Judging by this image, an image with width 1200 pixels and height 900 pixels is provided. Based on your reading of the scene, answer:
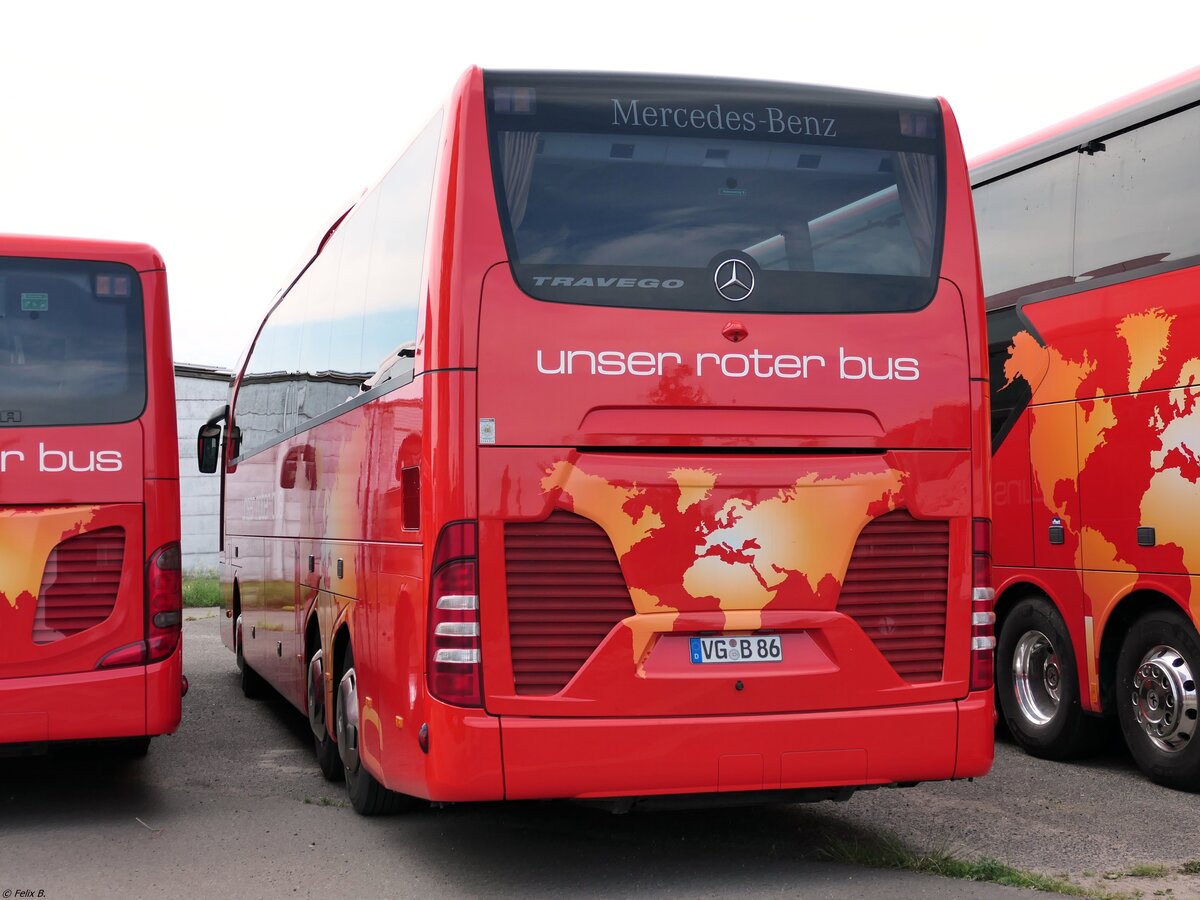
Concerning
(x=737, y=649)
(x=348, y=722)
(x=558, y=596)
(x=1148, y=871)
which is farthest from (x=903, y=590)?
(x=348, y=722)

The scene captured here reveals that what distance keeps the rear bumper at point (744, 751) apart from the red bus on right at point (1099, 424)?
2.77m

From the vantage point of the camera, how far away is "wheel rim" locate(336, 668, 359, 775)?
26.0ft

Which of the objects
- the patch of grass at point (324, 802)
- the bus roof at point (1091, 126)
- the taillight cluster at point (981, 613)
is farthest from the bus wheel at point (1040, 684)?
the patch of grass at point (324, 802)

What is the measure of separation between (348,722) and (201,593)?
725 inches

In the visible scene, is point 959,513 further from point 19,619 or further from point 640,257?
point 19,619

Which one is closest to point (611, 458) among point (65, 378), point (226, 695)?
point (65, 378)

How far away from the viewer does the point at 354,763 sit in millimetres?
8055

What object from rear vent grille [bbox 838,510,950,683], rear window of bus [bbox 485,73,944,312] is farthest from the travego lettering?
rear vent grille [bbox 838,510,950,683]

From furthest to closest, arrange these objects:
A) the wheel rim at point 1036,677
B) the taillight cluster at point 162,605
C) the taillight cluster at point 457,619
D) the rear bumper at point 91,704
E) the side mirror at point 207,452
→ the side mirror at point 207,452, the wheel rim at point 1036,677, the taillight cluster at point 162,605, the rear bumper at point 91,704, the taillight cluster at point 457,619

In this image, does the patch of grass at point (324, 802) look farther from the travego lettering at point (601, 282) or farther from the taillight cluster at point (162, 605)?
the travego lettering at point (601, 282)

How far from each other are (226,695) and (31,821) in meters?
5.89

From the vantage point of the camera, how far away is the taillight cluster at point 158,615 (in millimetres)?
8109

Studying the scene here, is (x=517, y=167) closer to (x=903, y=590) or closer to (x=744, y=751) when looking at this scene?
(x=903, y=590)

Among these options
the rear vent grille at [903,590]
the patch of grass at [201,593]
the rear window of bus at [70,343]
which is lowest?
the patch of grass at [201,593]
